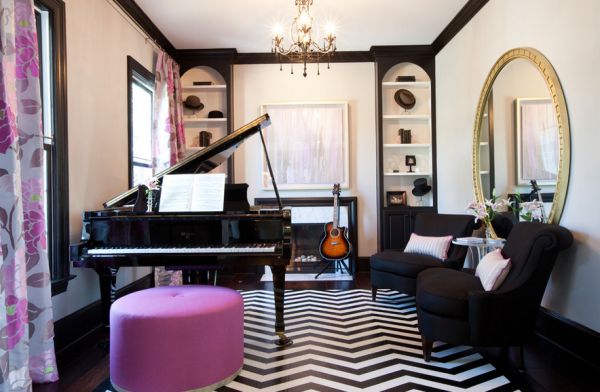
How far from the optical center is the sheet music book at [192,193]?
2.53 metres

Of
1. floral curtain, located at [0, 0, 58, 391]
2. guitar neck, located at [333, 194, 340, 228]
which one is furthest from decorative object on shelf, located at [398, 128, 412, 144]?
floral curtain, located at [0, 0, 58, 391]

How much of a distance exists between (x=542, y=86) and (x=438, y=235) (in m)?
1.61

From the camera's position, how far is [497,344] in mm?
2156

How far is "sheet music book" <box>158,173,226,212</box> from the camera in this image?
2.53 metres

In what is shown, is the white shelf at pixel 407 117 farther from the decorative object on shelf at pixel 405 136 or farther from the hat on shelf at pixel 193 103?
the hat on shelf at pixel 193 103

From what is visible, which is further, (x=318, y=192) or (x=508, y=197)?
(x=318, y=192)

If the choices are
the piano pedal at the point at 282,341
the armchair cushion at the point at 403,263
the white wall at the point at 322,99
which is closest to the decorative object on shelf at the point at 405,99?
the white wall at the point at 322,99

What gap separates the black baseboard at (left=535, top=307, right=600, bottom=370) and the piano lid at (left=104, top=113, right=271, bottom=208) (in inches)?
97.0

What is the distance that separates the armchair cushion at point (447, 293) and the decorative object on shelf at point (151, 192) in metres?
2.03

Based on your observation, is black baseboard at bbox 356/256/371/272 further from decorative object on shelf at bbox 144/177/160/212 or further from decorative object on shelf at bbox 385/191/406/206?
decorative object on shelf at bbox 144/177/160/212

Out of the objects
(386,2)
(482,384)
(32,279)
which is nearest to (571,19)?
(386,2)

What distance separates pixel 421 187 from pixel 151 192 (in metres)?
3.54

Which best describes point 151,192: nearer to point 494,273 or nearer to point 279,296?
point 279,296

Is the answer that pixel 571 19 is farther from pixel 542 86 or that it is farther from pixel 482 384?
pixel 482 384
